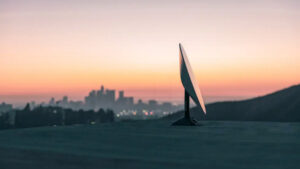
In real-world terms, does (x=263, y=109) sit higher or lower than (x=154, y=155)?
higher

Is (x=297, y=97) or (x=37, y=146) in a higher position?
(x=297, y=97)

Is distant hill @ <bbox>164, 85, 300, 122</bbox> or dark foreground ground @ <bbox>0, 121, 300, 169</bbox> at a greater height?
distant hill @ <bbox>164, 85, 300, 122</bbox>

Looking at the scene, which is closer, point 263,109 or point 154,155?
point 154,155

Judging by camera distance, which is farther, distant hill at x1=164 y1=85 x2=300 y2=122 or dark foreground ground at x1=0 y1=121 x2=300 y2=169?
distant hill at x1=164 y1=85 x2=300 y2=122

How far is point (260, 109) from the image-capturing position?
13850 cm

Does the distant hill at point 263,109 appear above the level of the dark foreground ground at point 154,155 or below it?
above

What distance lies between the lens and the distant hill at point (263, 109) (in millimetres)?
115537

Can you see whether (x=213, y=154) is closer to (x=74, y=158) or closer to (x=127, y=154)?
(x=127, y=154)

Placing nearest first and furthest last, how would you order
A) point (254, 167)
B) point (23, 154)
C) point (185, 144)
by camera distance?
point (254, 167), point (23, 154), point (185, 144)

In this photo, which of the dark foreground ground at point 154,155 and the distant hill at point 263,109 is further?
the distant hill at point 263,109

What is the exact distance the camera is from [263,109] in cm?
13562

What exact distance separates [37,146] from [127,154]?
4975 millimetres

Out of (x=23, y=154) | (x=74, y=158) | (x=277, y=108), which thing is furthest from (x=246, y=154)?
(x=277, y=108)

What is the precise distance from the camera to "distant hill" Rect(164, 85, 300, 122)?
11554 centimetres
